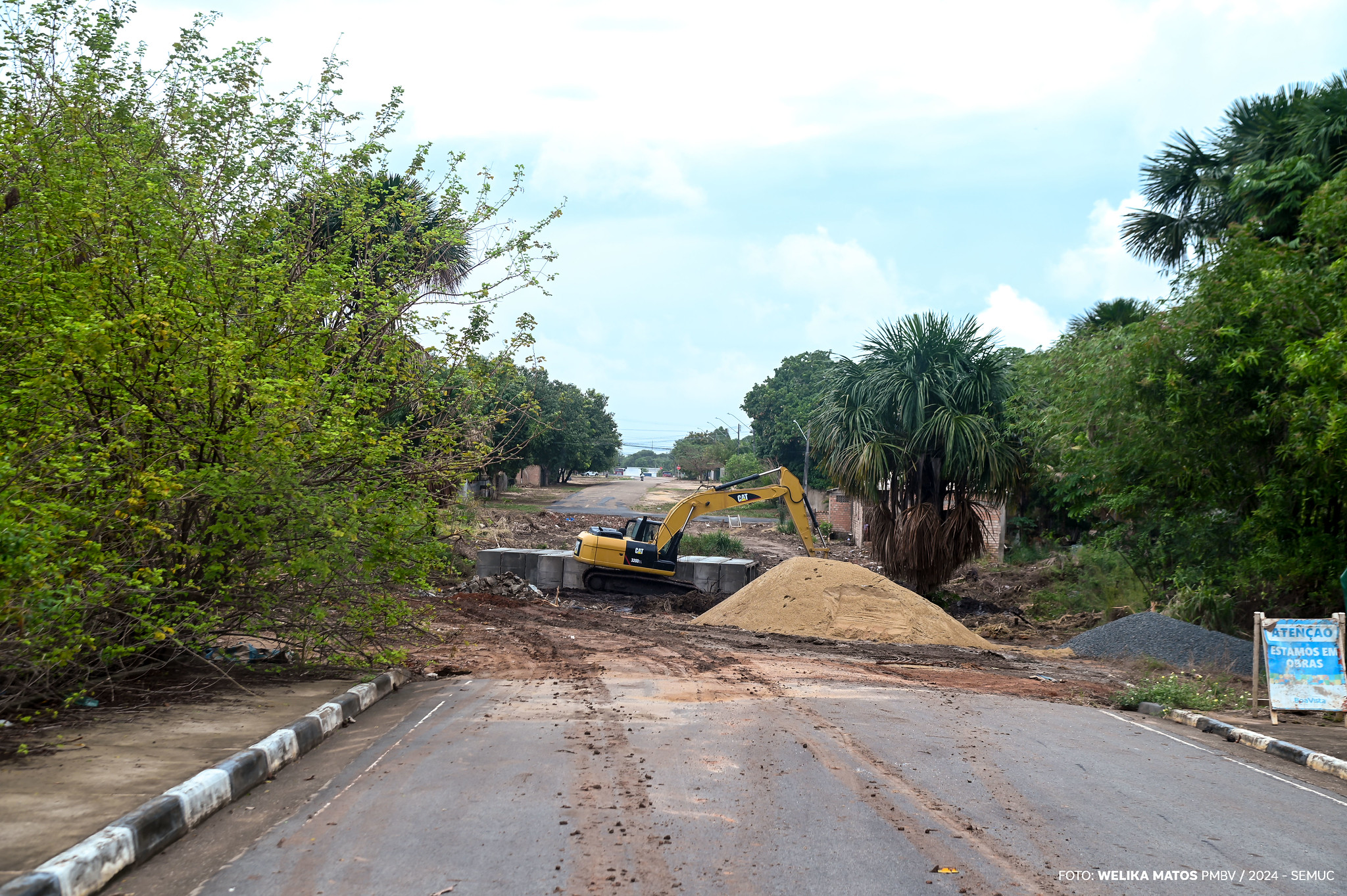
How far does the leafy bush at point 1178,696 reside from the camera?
1075cm

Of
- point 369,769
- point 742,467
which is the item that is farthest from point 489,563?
point 742,467

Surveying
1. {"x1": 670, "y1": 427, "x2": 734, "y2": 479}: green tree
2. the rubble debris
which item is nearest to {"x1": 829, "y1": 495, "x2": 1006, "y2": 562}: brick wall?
the rubble debris

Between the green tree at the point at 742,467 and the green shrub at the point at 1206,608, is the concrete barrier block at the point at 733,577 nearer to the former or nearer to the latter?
the green shrub at the point at 1206,608

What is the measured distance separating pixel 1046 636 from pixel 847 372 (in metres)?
8.00

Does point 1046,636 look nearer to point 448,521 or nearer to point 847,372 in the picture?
point 847,372

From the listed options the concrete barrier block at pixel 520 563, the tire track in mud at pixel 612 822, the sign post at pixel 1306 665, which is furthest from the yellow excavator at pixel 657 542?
the tire track in mud at pixel 612 822

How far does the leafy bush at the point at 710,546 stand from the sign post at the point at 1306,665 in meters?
26.7

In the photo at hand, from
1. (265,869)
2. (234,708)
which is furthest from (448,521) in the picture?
(265,869)

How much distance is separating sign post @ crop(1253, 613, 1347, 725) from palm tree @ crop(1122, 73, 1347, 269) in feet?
22.2

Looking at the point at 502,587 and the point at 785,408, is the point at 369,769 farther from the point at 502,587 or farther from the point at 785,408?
the point at 785,408

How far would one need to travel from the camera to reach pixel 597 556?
23.8 metres

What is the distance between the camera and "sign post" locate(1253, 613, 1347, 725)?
9961 mm

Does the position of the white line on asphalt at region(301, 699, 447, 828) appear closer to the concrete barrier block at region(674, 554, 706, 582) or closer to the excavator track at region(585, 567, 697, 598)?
the excavator track at region(585, 567, 697, 598)

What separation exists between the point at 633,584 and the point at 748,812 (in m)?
18.7
